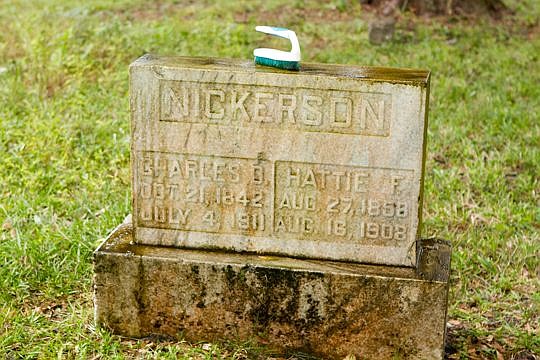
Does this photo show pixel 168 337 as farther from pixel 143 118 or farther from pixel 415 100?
pixel 415 100

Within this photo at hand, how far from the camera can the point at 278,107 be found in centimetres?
358

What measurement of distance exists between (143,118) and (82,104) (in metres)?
3.60

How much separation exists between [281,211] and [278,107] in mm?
→ 449

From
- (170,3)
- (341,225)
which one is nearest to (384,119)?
(341,225)

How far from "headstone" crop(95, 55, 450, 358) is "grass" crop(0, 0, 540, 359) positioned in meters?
0.26

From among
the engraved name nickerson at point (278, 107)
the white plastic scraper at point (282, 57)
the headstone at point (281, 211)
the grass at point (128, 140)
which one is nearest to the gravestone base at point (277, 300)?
the headstone at point (281, 211)

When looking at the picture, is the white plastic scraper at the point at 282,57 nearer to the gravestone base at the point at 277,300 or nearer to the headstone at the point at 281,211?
the headstone at the point at 281,211

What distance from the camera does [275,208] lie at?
3717 millimetres

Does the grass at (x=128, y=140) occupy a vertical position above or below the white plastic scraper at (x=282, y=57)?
below

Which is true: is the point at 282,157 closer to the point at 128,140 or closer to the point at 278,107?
the point at 278,107

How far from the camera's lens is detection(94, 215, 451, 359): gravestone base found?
12.0 feet

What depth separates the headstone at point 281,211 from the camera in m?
3.56

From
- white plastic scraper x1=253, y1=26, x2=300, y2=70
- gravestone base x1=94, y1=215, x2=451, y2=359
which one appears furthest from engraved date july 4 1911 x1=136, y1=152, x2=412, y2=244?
white plastic scraper x1=253, y1=26, x2=300, y2=70

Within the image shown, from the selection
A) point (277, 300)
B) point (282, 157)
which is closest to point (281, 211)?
point (282, 157)
